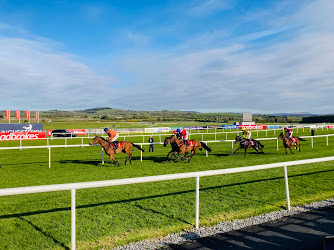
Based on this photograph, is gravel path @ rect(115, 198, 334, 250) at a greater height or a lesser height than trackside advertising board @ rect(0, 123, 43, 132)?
lesser

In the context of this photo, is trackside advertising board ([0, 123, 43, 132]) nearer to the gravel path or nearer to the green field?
the green field

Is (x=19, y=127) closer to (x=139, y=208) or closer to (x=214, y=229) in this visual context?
(x=139, y=208)

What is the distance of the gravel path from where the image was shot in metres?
3.46

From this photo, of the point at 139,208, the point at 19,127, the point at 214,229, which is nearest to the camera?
the point at 214,229

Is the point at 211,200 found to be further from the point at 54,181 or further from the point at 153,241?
the point at 54,181

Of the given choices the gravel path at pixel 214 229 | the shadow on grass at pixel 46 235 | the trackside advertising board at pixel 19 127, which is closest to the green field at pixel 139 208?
the shadow on grass at pixel 46 235

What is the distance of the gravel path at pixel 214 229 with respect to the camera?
3463 mm

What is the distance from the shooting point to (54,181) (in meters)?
8.24

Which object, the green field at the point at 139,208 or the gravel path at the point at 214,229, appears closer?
the gravel path at the point at 214,229

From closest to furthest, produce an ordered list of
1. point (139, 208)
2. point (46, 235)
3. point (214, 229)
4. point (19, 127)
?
point (46, 235)
point (214, 229)
point (139, 208)
point (19, 127)

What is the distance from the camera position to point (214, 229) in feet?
13.0

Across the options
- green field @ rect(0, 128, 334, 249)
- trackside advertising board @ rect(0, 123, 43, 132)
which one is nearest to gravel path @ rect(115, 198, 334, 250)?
green field @ rect(0, 128, 334, 249)

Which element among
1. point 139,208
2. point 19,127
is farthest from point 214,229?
→ point 19,127

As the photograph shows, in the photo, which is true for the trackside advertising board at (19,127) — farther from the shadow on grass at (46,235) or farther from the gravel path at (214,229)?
the gravel path at (214,229)
